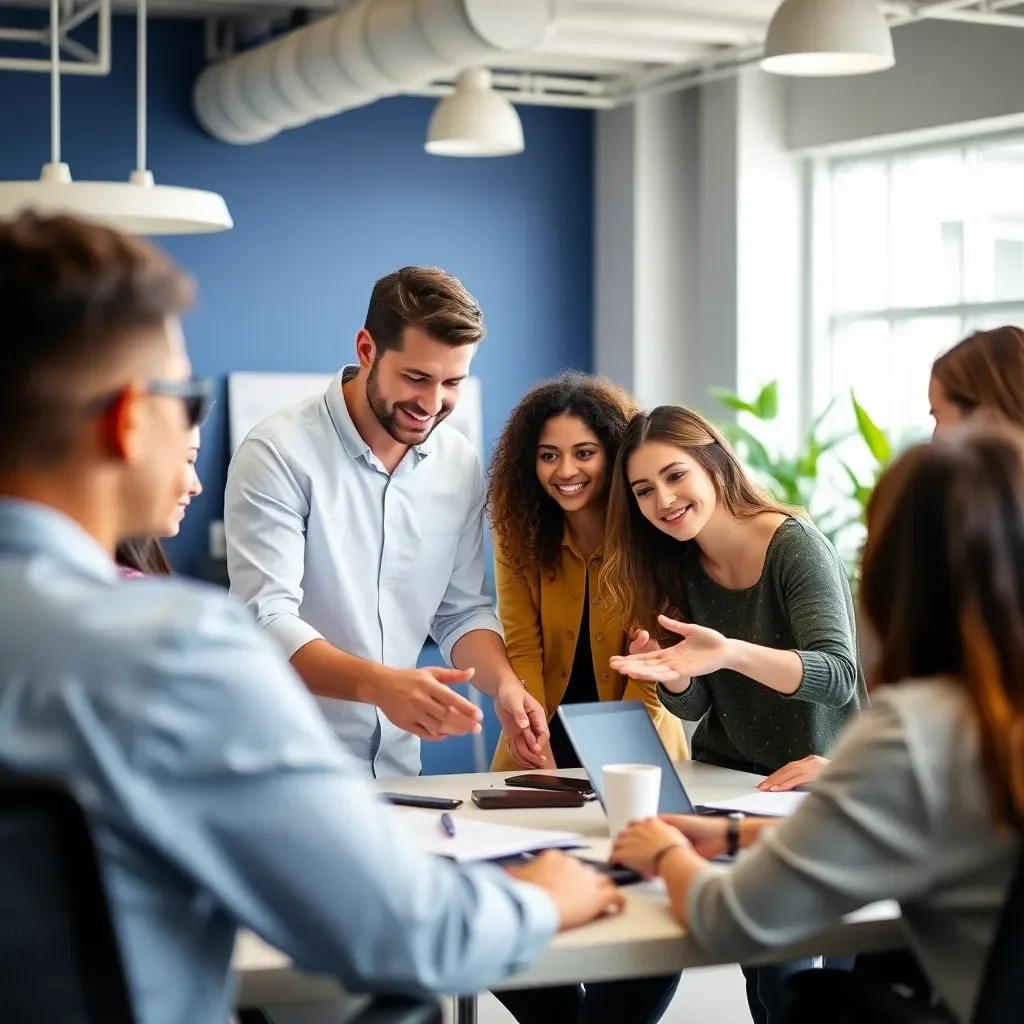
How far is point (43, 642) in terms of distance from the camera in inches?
44.0

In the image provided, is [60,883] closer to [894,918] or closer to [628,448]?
[894,918]

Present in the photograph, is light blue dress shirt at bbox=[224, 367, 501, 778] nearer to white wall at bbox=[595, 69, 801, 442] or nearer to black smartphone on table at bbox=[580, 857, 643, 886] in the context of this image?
black smartphone on table at bbox=[580, 857, 643, 886]

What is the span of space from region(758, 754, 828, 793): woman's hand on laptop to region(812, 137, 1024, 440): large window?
3.64 meters

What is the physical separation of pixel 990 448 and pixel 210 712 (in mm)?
843

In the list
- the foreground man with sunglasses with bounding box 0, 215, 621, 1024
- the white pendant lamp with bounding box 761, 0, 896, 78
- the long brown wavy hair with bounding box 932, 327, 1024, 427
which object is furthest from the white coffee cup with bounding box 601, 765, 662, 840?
the white pendant lamp with bounding box 761, 0, 896, 78

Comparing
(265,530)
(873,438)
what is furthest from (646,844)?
(873,438)

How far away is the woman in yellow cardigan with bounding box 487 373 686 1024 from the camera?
10.1ft

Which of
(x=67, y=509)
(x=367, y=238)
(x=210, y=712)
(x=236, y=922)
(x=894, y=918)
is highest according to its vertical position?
(x=367, y=238)

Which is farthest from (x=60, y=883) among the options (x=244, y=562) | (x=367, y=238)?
(x=367, y=238)

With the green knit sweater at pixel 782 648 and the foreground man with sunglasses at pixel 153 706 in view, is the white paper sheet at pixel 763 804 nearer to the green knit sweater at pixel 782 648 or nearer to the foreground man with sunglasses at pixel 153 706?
the green knit sweater at pixel 782 648

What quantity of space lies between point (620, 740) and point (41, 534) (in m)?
1.21

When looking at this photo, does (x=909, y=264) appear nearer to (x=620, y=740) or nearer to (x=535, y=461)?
(x=535, y=461)

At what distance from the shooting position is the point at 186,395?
1.28 metres

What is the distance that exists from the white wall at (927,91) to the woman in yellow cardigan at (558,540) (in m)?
2.84
